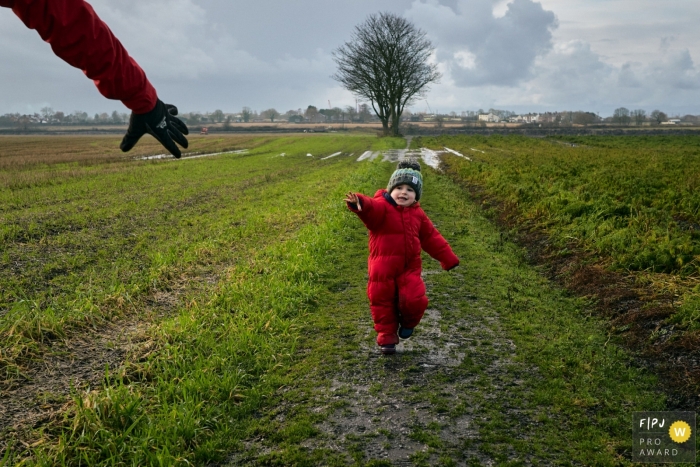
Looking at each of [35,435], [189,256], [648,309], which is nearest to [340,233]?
[189,256]

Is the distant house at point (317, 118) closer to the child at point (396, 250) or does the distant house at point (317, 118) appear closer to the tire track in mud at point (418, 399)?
the tire track in mud at point (418, 399)

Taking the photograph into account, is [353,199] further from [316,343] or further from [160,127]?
[160,127]

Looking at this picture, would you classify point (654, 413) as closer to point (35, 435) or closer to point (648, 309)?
point (648, 309)

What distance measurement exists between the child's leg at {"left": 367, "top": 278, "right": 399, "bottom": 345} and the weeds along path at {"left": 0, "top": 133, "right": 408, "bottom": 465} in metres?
1.16

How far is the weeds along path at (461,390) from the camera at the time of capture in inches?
151

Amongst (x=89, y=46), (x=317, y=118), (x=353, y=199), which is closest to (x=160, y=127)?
(x=89, y=46)

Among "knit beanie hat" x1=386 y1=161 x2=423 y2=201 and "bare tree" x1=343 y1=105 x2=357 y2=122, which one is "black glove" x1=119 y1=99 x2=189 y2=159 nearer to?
"knit beanie hat" x1=386 y1=161 x2=423 y2=201

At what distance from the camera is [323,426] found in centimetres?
417

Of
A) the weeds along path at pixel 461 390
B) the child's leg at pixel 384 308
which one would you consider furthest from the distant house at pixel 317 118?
the child's leg at pixel 384 308

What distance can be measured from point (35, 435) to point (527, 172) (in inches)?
655

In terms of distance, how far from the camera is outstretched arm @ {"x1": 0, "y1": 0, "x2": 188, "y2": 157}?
1.61 m

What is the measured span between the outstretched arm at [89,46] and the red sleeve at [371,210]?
9.69 feet
